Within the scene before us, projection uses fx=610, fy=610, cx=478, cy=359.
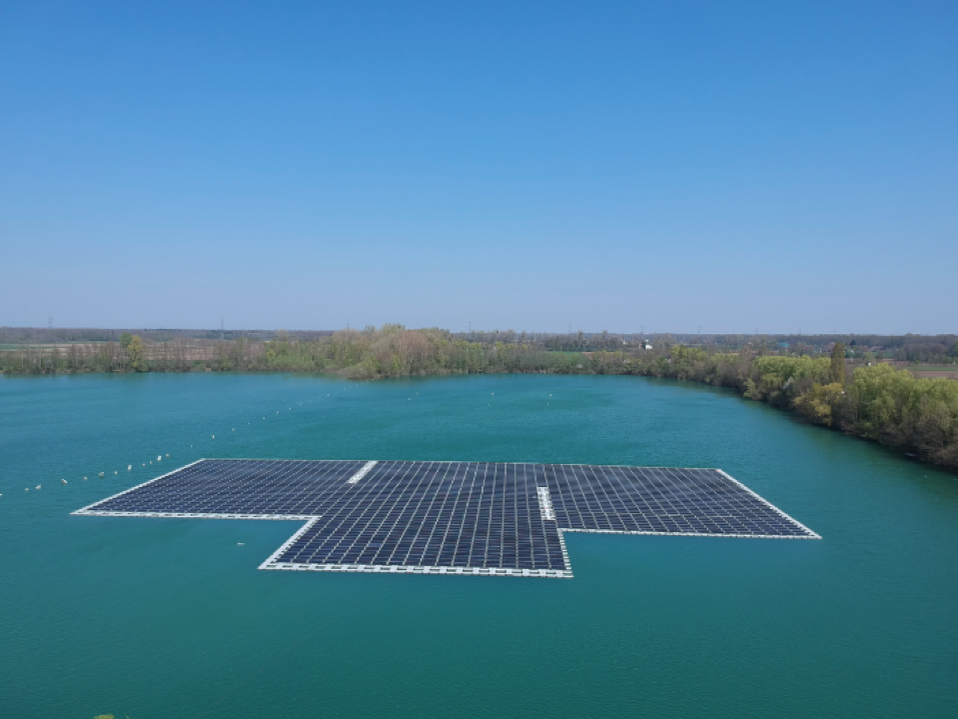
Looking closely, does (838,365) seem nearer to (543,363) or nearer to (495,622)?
(495,622)

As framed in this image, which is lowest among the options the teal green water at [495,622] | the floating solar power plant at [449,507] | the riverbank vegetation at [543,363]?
the teal green water at [495,622]

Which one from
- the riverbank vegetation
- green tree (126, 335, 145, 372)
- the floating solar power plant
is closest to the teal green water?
the floating solar power plant

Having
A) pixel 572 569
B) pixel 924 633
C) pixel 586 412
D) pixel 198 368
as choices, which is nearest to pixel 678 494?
pixel 572 569

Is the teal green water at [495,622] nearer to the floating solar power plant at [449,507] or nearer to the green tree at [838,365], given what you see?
the floating solar power plant at [449,507]

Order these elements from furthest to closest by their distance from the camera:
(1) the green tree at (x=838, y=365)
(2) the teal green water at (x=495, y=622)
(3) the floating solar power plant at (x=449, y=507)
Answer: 1. (1) the green tree at (x=838, y=365)
2. (3) the floating solar power plant at (x=449, y=507)
3. (2) the teal green water at (x=495, y=622)

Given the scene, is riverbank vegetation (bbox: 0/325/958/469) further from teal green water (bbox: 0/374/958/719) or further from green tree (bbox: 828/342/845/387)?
teal green water (bbox: 0/374/958/719)

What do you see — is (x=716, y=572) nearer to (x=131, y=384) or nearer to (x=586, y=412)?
(x=586, y=412)

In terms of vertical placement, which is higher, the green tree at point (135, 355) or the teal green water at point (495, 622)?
the green tree at point (135, 355)

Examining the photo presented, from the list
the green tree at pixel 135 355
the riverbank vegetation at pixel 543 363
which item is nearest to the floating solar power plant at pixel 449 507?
the riverbank vegetation at pixel 543 363

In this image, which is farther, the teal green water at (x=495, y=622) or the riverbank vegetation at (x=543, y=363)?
the riverbank vegetation at (x=543, y=363)
